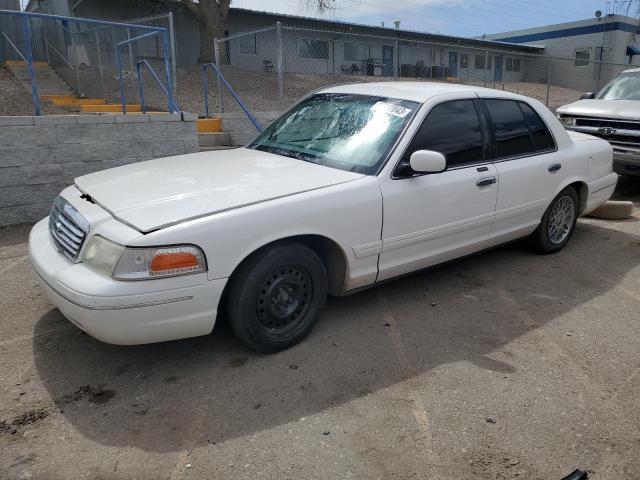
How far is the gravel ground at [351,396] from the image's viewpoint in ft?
8.18

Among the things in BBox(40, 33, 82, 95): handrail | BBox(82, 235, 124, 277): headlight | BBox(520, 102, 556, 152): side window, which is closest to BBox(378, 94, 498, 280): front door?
BBox(520, 102, 556, 152): side window

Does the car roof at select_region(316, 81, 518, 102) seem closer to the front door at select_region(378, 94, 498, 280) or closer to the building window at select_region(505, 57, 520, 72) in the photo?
the front door at select_region(378, 94, 498, 280)

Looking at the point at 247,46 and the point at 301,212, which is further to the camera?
the point at 247,46

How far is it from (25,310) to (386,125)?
9.98ft

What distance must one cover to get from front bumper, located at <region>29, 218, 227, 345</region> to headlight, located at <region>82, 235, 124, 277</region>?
0.04 meters

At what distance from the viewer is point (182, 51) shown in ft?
72.8

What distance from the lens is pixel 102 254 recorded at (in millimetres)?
2861

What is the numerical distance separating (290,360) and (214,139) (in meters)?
7.33

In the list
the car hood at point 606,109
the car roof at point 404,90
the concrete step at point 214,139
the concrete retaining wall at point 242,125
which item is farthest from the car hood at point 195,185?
the car hood at point 606,109

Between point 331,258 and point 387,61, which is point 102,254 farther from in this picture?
point 387,61

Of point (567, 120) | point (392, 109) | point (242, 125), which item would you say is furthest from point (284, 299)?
point (242, 125)

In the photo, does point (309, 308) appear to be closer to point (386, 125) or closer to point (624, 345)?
point (386, 125)

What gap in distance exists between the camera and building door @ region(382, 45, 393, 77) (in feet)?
89.0

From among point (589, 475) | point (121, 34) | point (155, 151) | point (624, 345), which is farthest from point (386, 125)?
point (121, 34)
